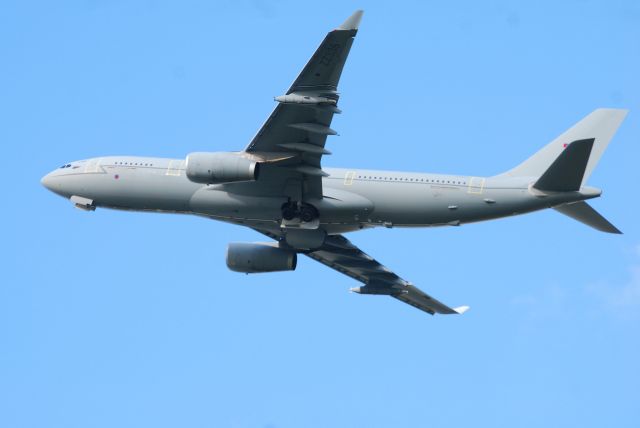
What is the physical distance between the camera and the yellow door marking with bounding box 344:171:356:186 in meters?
61.1

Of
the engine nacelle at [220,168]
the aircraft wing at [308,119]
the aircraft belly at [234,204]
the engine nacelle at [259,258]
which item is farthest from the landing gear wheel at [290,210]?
the engine nacelle at [259,258]

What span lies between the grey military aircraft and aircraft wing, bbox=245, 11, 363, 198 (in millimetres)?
55

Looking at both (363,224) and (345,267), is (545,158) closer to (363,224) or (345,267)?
(363,224)

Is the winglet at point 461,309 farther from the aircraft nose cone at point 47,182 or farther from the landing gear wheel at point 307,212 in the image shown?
the aircraft nose cone at point 47,182

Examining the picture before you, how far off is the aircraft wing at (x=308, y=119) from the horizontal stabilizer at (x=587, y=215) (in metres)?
12.0

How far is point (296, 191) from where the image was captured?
59938 millimetres

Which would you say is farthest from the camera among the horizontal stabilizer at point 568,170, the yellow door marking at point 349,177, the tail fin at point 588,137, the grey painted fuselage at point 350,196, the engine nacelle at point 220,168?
the yellow door marking at point 349,177

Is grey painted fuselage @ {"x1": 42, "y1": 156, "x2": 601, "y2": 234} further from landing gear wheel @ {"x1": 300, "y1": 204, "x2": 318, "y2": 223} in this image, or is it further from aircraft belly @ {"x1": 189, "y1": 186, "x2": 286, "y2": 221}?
landing gear wheel @ {"x1": 300, "y1": 204, "x2": 318, "y2": 223}

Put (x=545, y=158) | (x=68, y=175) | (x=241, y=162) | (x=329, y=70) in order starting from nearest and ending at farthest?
(x=329, y=70) → (x=241, y=162) → (x=545, y=158) → (x=68, y=175)

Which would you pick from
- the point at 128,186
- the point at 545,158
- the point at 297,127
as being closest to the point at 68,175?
the point at 128,186

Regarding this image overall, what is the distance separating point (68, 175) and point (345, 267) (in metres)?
16.4

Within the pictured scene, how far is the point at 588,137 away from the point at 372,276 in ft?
51.3

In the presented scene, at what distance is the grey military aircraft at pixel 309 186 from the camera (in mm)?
55906

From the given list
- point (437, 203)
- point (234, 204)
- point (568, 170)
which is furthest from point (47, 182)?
point (568, 170)
